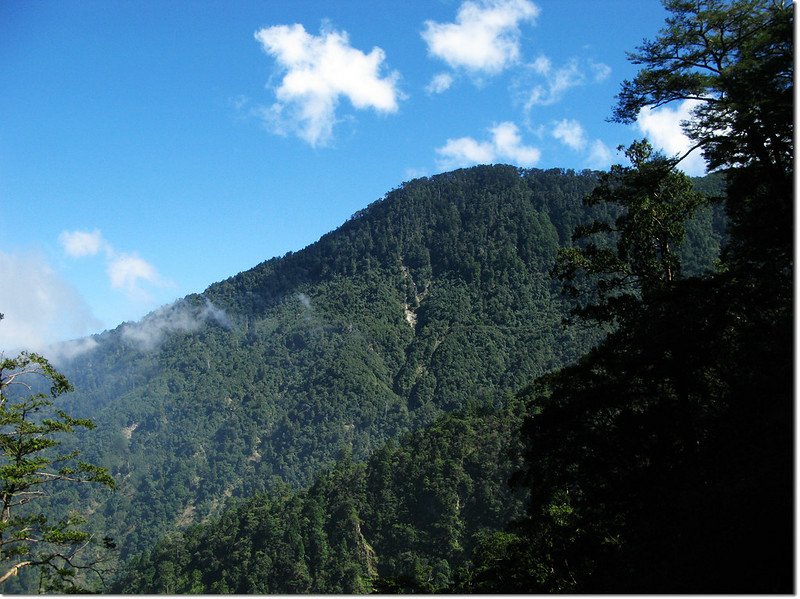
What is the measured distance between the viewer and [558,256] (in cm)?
2170

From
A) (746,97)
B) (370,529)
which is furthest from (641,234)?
(370,529)

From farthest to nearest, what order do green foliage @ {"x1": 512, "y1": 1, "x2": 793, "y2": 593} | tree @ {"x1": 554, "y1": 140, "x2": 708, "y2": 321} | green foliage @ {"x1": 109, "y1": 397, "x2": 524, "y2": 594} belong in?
1. green foliage @ {"x1": 109, "y1": 397, "x2": 524, "y2": 594}
2. tree @ {"x1": 554, "y1": 140, "x2": 708, "y2": 321}
3. green foliage @ {"x1": 512, "y1": 1, "x2": 793, "y2": 593}

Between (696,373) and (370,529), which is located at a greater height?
(696,373)

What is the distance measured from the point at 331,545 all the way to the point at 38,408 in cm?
8759

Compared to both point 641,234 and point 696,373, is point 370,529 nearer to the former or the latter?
point 641,234

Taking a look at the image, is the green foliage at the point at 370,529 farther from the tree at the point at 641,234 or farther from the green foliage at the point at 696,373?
the green foliage at the point at 696,373

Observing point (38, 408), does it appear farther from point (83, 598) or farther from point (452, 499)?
point (452, 499)

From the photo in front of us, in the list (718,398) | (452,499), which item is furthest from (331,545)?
(718,398)

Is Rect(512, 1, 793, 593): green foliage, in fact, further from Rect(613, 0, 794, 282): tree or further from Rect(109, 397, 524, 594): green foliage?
Rect(109, 397, 524, 594): green foliage

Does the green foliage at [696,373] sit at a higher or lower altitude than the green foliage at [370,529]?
higher

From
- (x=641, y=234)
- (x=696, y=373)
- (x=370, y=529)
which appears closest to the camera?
(x=696, y=373)

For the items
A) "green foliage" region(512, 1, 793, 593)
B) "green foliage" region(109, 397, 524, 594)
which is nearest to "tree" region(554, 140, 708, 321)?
"green foliage" region(512, 1, 793, 593)

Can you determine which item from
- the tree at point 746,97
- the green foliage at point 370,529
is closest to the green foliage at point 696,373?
the tree at point 746,97

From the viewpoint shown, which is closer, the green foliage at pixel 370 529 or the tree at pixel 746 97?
the tree at pixel 746 97
